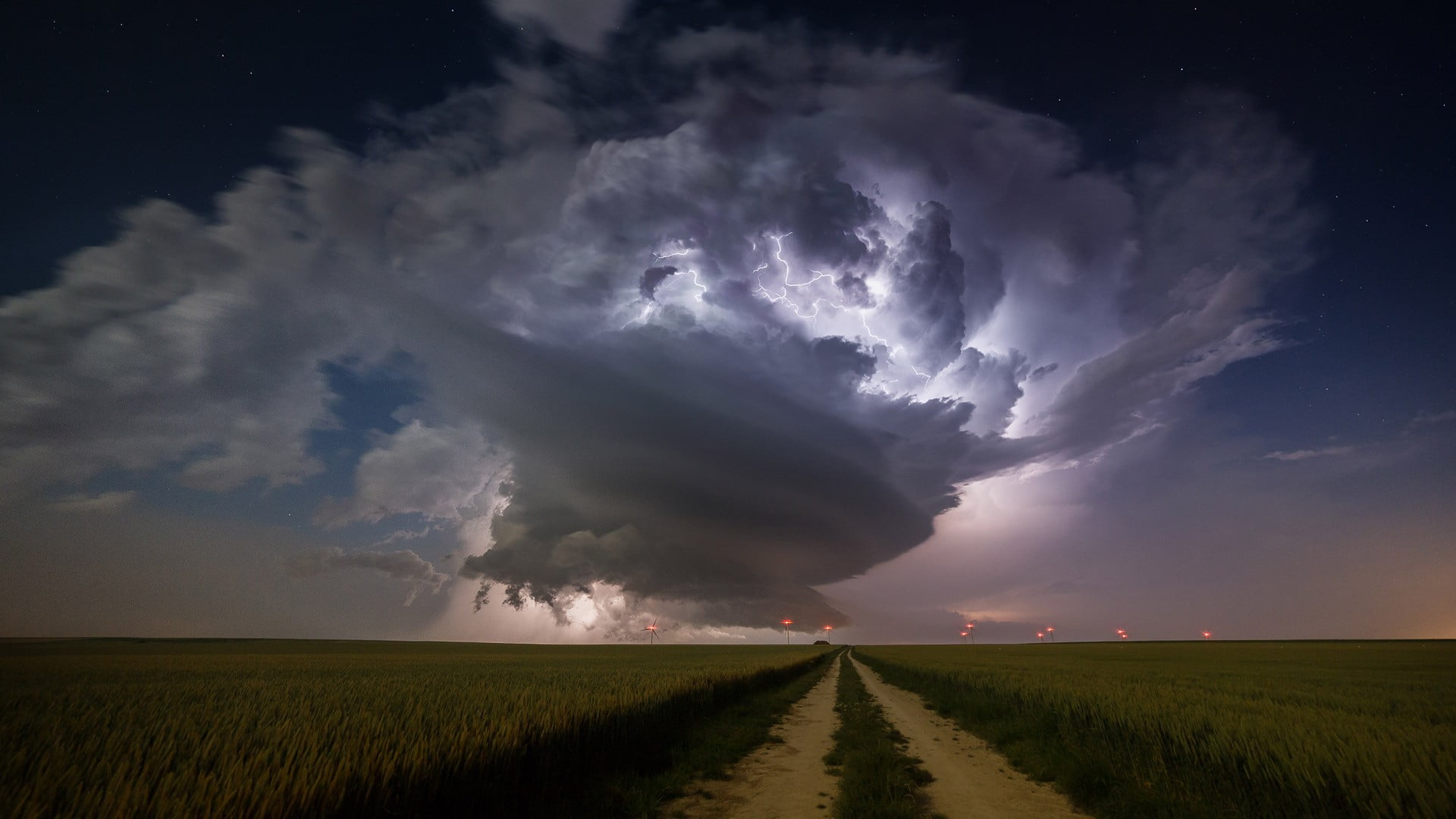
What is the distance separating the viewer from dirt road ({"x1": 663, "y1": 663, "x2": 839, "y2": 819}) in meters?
9.56

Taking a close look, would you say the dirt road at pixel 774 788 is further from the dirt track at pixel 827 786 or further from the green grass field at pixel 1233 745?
the green grass field at pixel 1233 745

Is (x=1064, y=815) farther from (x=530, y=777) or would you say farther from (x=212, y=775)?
(x=212, y=775)

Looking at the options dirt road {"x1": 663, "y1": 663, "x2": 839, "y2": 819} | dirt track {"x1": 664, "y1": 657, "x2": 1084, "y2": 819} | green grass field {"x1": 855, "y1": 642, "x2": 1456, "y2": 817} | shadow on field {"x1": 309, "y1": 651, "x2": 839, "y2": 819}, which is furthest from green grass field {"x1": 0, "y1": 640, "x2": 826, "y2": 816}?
green grass field {"x1": 855, "y1": 642, "x2": 1456, "y2": 817}

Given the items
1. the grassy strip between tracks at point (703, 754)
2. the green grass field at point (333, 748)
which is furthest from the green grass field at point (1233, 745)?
the green grass field at point (333, 748)

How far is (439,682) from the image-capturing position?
782 inches

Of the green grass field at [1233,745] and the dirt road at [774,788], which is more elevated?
the green grass field at [1233,745]

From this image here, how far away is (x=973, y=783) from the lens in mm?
11742

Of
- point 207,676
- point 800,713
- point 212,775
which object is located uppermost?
point 212,775

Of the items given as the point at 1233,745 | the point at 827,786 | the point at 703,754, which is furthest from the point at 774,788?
the point at 1233,745

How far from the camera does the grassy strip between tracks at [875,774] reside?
9000mm

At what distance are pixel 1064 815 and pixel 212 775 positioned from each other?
1236 centimetres

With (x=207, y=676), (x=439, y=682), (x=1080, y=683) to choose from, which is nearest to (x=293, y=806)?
(x=439, y=682)

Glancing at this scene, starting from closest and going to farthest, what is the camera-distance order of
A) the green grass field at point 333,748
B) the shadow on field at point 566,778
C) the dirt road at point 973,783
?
1. the green grass field at point 333,748
2. the shadow on field at point 566,778
3. the dirt road at point 973,783

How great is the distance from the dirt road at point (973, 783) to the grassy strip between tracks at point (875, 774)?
0.39m
